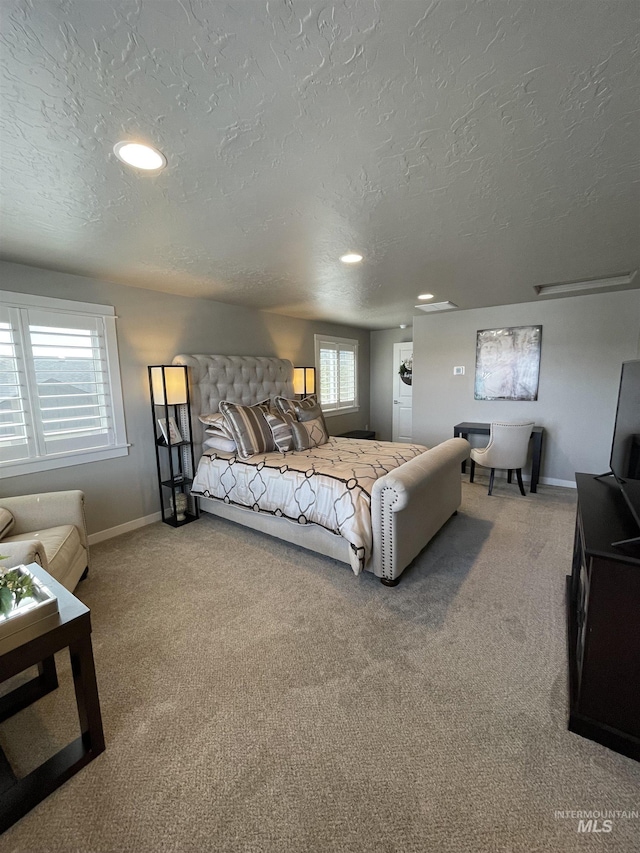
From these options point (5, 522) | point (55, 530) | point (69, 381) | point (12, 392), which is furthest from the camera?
point (69, 381)

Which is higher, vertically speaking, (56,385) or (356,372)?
(356,372)

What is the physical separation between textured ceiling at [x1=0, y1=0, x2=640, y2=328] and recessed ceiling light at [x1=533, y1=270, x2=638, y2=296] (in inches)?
46.5

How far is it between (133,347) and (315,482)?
2.15 metres

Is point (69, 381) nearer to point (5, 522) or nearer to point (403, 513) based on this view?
point (5, 522)

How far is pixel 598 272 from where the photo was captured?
10.1 feet

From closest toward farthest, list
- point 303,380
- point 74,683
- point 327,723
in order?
point 74,683 → point 327,723 → point 303,380

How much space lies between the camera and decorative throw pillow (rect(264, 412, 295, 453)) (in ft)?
11.5

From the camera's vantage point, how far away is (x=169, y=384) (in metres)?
3.24

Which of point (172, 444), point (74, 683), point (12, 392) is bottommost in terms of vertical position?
point (74, 683)

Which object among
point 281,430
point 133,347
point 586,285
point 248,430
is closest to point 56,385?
point 133,347

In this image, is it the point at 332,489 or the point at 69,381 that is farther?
the point at 69,381

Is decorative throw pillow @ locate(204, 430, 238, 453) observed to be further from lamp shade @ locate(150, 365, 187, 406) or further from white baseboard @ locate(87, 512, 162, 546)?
white baseboard @ locate(87, 512, 162, 546)

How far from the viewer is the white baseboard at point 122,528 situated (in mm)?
3088

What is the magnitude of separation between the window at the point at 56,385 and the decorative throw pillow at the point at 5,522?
54 centimetres
